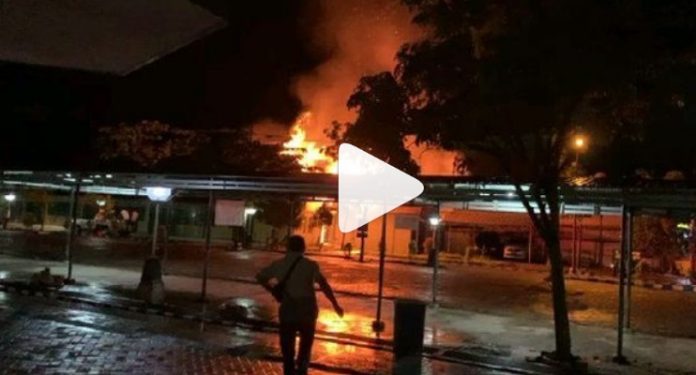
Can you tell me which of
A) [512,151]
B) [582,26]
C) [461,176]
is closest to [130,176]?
[461,176]

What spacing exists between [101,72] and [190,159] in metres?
41.0

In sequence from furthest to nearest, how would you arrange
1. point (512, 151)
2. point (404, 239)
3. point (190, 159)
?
1. point (190, 159)
2. point (404, 239)
3. point (512, 151)

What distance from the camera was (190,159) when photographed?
44500mm

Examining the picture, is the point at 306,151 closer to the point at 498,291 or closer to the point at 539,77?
the point at 498,291

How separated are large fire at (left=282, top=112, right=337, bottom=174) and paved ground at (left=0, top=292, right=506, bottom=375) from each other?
1033 inches

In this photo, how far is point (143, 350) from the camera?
36.4 feet

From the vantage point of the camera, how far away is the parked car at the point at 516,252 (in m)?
40.1

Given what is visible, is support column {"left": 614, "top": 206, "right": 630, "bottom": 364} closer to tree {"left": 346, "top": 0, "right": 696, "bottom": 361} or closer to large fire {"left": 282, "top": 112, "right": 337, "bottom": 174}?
tree {"left": 346, "top": 0, "right": 696, "bottom": 361}

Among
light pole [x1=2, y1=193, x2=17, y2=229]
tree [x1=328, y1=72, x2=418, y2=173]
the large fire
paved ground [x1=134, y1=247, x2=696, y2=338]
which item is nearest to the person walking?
tree [x1=328, y1=72, x2=418, y2=173]

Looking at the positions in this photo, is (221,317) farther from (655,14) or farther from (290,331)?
(655,14)

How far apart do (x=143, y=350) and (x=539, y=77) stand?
6.84 meters

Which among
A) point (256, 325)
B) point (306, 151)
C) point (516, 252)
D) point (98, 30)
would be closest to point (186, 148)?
point (306, 151)

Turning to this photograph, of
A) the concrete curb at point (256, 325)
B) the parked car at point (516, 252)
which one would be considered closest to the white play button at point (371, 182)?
the concrete curb at point (256, 325)

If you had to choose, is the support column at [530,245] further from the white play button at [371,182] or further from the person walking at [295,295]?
the person walking at [295,295]
